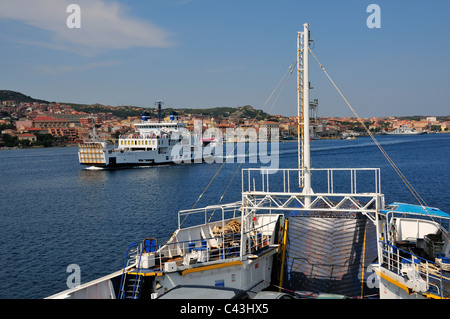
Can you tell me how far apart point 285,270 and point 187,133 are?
77.2m

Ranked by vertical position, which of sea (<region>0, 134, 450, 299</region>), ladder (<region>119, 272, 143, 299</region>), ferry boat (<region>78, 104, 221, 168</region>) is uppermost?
ferry boat (<region>78, 104, 221, 168</region>)

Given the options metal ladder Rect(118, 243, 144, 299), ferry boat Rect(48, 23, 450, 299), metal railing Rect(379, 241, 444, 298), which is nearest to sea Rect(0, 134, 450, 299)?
ferry boat Rect(48, 23, 450, 299)

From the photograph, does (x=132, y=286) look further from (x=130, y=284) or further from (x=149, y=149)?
(x=149, y=149)

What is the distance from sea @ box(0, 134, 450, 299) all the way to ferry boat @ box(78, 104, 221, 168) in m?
5.37

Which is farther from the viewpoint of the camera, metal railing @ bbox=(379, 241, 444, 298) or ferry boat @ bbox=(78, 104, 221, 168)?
ferry boat @ bbox=(78, 104, 221, 168)

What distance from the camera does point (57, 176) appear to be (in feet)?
217

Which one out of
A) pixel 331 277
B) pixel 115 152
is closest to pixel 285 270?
pixel 331 277

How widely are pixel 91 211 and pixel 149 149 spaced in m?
44.3

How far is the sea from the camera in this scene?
20719 millimetres

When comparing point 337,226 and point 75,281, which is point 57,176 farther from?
point 337,226

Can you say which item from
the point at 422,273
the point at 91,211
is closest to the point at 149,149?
the point at 91,211

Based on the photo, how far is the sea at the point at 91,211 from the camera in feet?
68.0

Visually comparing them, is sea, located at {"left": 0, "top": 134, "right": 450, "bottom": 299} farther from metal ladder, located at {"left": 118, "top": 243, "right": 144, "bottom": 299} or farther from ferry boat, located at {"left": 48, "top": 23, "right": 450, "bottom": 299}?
metal ladder, located at {"left": 118, "top": 243, "right": 144, "bottom": 299}

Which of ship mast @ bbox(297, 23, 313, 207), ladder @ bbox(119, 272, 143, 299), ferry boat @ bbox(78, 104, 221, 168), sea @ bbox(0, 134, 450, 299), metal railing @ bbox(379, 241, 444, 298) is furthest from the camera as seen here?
ferry boat @ bbox(78, 104, 221, 168)
